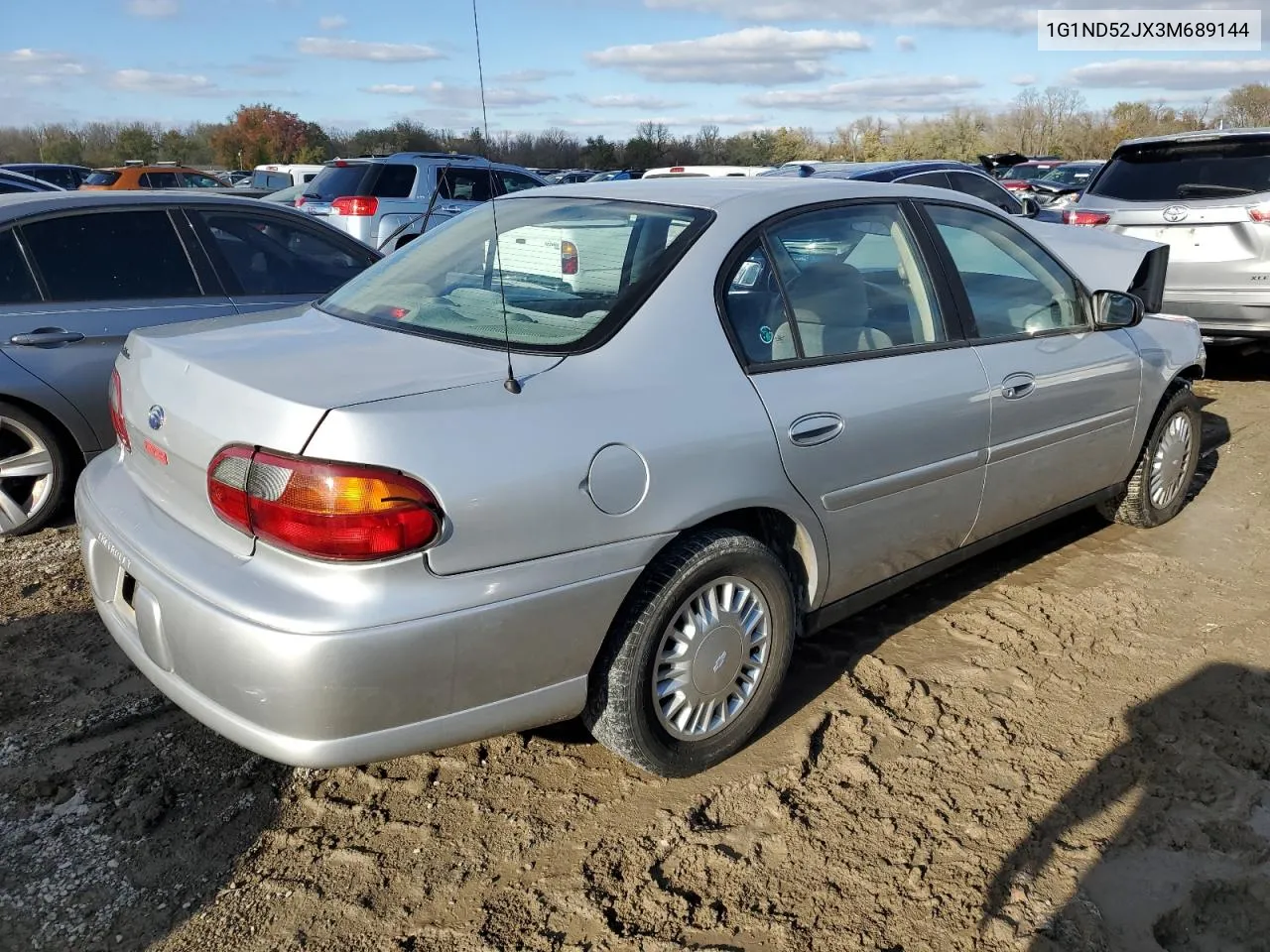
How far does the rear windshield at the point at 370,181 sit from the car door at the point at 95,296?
706 cm

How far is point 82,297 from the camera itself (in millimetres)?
4547

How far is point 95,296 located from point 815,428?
3426 mm

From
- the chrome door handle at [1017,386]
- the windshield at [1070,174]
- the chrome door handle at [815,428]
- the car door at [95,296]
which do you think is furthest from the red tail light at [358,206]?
the windshield at [1070,174]

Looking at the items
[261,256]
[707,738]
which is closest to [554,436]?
[707,738]

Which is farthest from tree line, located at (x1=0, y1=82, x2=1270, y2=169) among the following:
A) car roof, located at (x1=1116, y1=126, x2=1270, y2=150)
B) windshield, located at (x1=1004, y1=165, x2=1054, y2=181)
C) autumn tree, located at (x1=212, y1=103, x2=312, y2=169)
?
car roof, located at (x1=1116, y1=126, x2=1270, y2=150)

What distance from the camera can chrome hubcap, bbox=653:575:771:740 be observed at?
107 inches

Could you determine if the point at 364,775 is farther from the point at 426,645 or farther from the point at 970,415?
the point at 970,415

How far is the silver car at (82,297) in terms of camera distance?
4.38 m

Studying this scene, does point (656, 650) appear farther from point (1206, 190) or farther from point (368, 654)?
point (1206, 190)

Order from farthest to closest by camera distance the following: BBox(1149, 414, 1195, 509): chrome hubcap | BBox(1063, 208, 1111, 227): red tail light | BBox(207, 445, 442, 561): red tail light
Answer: BBox(1063, 208, 1111, 227): red tail light → BBox(1149, 414, 1195, 509): chrome hubcap → BBox(207, 445, 442, 561): red tail light

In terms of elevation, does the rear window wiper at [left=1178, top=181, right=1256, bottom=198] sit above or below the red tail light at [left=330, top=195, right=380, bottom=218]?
below

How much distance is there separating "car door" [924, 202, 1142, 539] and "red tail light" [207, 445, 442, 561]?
7.15 ft

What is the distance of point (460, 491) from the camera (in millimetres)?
2209

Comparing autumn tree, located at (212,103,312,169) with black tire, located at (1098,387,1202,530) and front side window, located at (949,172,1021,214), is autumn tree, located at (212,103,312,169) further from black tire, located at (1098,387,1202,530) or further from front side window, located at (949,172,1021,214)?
black tire, located at (1098,387,1202,530)
